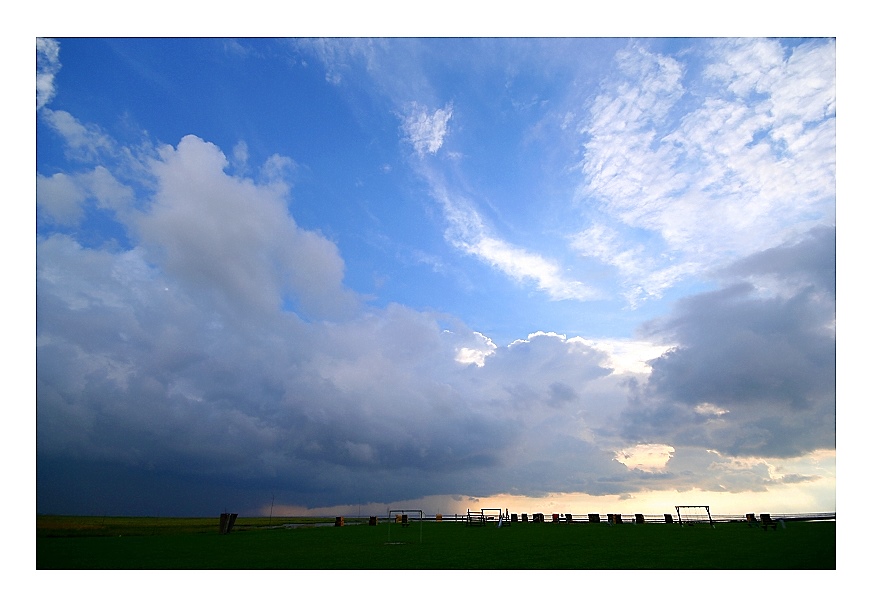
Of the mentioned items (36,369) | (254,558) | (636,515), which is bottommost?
(636,515)

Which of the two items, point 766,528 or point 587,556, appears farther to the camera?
point 766,528

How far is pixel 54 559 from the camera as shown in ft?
53.7

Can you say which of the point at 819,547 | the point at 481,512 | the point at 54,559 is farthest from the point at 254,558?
the point at 481,512

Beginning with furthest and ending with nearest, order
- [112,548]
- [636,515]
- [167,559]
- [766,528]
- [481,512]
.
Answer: [481,512]
[636,515]
[766,528]
[112,548]
[167,559]

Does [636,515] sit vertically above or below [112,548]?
below

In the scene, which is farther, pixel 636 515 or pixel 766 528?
pixel 636 515

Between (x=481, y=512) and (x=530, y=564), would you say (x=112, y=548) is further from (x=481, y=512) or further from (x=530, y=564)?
(x=481, y=512)

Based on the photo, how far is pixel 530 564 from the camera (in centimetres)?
1612
